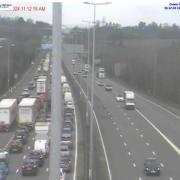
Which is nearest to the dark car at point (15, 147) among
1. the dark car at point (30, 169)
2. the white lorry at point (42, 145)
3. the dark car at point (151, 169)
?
the white lorry at point (42, 145)

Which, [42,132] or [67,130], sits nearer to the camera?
[42,132]

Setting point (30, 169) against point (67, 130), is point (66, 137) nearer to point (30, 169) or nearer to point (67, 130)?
point (67, 130)

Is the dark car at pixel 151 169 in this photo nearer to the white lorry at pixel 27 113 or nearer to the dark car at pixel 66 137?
the dark car at pixel 66 137

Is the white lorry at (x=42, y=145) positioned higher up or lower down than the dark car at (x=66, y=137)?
higher up

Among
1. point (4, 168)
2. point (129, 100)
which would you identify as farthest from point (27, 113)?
point (129, 100)

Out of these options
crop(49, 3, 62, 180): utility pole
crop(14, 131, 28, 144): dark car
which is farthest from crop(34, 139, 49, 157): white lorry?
crop(49, 3, 62, 180): utility pole

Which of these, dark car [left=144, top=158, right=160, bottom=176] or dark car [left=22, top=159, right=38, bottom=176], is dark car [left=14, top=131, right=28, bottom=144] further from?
dark car [left=144, top=158, right=160, bottom=176]
